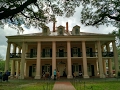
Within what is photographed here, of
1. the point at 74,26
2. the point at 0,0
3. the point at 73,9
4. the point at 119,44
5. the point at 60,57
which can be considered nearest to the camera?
the point at 0,0

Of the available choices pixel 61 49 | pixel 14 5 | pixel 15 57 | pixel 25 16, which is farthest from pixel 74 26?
pixel 14 5

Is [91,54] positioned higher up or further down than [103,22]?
further down

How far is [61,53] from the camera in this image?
25938 millimetres

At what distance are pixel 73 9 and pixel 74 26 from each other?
1470 cm

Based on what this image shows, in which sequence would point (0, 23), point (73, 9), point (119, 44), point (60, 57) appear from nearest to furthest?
point (73, 9) → point (0, 23) → point (60, 57) → point (119, 44)

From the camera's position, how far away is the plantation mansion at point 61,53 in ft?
76.5

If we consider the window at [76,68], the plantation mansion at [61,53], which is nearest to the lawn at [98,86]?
the plantation mansion at [61,53]

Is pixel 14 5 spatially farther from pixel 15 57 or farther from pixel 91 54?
pixel 91 54

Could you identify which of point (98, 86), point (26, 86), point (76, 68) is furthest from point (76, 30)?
point (26, 86)

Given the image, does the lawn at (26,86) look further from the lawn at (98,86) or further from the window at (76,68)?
the window at (76,68)

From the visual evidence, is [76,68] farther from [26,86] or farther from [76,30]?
[26,86]

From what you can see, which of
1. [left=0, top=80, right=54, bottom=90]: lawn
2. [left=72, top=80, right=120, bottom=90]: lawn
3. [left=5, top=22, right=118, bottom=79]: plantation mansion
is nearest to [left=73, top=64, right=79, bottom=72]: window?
[left=5, top=22, right=118, bottom=79]: plantation mansion

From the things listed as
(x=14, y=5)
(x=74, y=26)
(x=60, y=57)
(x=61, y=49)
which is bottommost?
(x=60, y=57)

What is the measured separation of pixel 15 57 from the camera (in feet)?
80.8
